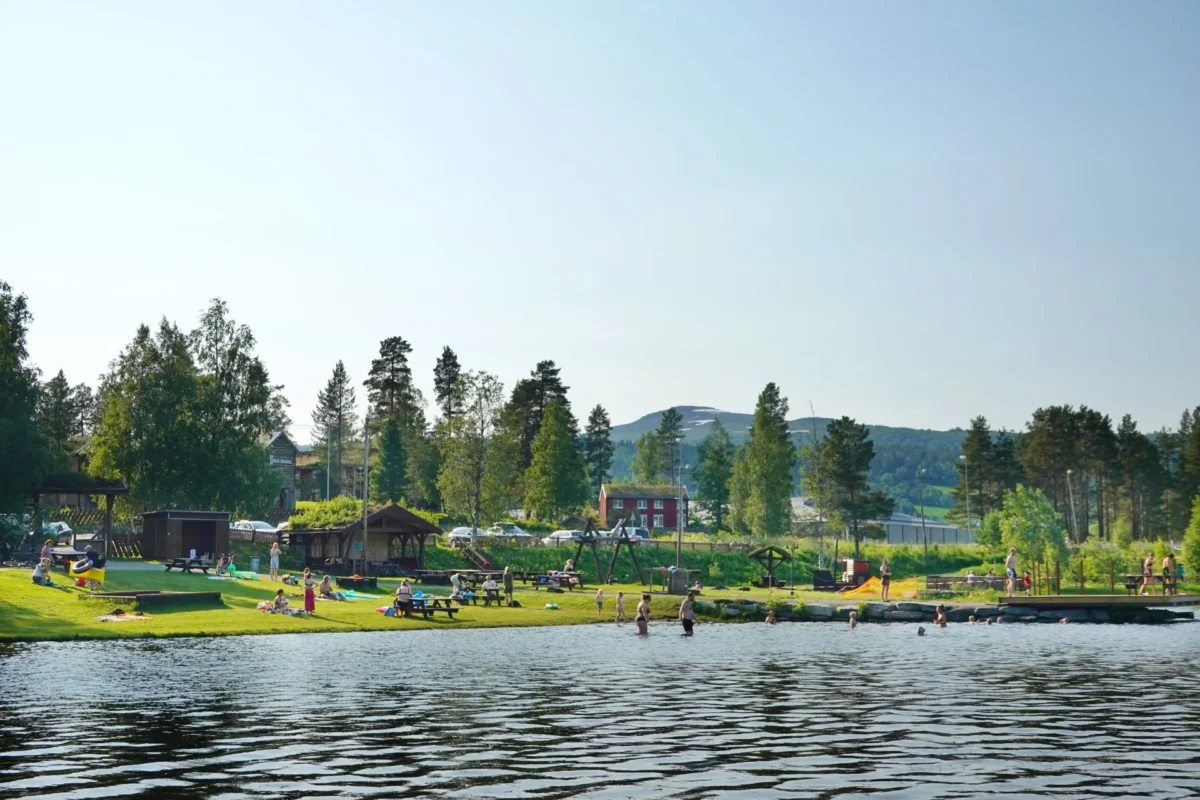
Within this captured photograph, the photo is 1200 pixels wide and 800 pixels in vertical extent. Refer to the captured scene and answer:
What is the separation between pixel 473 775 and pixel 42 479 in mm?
59691

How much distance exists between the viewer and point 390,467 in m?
142

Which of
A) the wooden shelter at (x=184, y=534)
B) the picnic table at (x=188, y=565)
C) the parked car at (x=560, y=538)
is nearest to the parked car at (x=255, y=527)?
the wooden shelter at (x=184, y=534)

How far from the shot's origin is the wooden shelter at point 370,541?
7712 centimetres

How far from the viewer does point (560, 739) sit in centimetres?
1972

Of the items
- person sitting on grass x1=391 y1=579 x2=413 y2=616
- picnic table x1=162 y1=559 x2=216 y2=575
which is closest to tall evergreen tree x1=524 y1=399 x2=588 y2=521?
picnic table x1=162 y1=559 x2=216 y2=575

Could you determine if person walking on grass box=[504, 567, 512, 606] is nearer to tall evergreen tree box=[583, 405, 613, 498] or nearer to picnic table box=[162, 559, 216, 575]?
picnic table box=[162, 559, 216, 575]

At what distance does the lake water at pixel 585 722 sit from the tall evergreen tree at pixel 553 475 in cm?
8928

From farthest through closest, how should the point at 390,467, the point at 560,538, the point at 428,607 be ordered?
the point at 390,467 < the point at 560,538 < the point at 428,607

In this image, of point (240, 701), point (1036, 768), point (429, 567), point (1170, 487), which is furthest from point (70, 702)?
point (1170, 487)

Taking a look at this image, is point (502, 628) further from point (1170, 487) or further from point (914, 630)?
point (1170, 487)

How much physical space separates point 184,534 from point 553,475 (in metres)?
58.0

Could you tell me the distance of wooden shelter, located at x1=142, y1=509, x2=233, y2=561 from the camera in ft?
245

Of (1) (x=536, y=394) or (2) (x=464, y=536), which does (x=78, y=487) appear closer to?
(2) (x=464, y=536)

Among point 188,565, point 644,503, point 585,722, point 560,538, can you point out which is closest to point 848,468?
point 560,538
